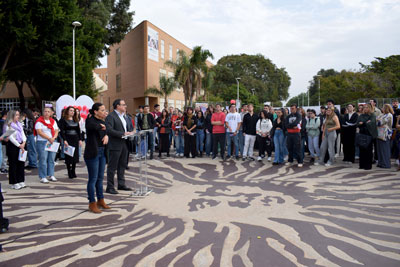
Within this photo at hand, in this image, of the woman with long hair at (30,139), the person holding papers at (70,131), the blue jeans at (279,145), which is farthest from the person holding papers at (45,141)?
the blue jeans at (279,145)

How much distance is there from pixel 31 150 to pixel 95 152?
624 centimetres

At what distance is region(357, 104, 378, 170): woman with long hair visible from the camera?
9.26 meters

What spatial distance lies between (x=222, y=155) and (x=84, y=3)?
864 inches

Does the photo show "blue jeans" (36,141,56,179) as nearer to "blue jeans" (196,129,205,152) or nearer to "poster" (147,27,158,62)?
"blue jeans" (196,129,205,152)

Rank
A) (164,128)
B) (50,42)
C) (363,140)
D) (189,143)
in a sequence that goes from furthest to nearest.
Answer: (50,42) < (189,143) < (164,128) < (363,140)

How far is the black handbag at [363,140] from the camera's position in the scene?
30.3 feet

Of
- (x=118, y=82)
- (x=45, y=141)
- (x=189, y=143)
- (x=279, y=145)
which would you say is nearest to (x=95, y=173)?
(x=45, y=141)

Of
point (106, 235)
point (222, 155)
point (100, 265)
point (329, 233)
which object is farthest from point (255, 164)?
point (100, 265)

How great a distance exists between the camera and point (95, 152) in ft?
17.3

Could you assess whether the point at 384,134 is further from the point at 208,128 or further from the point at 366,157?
the point at 208,128

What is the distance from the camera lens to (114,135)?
6238 millimetres

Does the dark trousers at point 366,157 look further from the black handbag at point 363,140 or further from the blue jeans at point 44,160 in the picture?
the blue jeans at point 44,160

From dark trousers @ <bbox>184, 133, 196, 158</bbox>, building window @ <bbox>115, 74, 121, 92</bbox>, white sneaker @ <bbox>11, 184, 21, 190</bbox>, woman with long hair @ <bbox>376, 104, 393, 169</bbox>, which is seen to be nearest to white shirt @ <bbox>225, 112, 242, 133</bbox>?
dark trousers @ <bbox>184, 133, 196, 158</bbox>

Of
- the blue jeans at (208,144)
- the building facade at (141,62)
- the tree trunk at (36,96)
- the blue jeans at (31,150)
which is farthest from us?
the building facade at (141,62)
